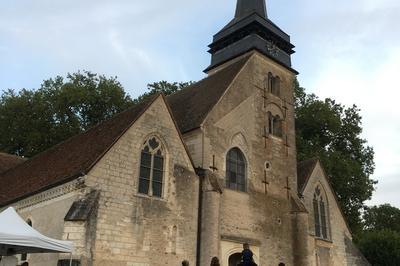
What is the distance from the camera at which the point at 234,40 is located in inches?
1115

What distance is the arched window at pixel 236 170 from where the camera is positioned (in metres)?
22.8

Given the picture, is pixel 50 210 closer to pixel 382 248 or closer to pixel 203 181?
pixel 203 181

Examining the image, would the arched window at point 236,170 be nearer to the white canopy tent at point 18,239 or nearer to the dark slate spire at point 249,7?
the white canopy tent at point 18,239

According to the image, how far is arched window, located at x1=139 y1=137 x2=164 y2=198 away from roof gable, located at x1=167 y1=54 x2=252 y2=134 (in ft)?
10.2

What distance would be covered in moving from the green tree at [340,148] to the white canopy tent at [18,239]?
2543cm

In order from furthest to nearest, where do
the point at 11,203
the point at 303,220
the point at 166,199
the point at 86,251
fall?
the point at 303,220
the point at 11,203
the point at 166,199
the point at 86,251

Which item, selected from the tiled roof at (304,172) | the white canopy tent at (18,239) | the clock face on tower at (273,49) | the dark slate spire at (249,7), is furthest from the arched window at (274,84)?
the white canopy tent at (18,239)

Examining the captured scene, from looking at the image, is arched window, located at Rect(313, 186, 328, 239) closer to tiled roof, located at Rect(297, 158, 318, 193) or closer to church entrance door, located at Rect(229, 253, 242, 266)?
tiled roof, located at Rect(297, 158, 318, 193)

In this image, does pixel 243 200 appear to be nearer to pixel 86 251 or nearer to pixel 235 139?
pixel 235 139

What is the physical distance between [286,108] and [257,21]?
17.0 ft

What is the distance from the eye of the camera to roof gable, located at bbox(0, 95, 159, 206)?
59.1 feet

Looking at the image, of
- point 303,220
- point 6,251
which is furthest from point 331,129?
point 6,251

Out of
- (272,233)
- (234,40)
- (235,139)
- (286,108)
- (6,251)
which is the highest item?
(234,40)

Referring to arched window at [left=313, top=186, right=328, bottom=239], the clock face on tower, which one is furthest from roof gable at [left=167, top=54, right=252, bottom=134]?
arched window at [left=313, top=186, right=328, bottom=239]
